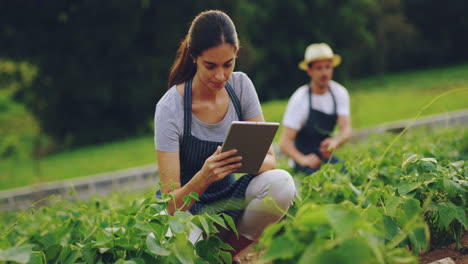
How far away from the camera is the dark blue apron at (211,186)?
248 cm

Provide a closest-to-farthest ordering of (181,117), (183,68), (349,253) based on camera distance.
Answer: (349,253), (181,117), (183,68)

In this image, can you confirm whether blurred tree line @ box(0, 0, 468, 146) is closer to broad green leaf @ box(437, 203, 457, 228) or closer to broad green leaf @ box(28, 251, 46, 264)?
broad green leaf @ box(437, 203, 457, 228)

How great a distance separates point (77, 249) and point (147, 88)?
16.3 m

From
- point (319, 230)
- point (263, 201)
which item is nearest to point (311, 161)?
point (263, 201)

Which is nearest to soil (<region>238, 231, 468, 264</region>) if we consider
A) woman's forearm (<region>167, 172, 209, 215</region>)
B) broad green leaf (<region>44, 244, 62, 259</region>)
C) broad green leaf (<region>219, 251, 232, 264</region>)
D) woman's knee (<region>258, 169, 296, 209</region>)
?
woman's knee (<region>258, 169, 296, 209</region>)

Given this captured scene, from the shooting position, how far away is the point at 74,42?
16938 mm

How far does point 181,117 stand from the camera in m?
2.51

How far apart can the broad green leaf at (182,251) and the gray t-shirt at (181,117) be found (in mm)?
699

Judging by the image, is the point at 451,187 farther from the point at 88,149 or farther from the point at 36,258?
the point at 88,149

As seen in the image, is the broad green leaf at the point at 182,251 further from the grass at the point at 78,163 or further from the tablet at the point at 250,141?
the grass at the point at 78,163

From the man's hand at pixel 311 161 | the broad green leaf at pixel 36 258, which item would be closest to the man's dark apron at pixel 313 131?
the man's hand at pixel 311 161

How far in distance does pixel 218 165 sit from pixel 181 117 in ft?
1.36

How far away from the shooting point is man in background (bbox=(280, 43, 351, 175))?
4.54m

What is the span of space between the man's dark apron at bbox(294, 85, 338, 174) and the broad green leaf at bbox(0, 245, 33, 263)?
3165mm
